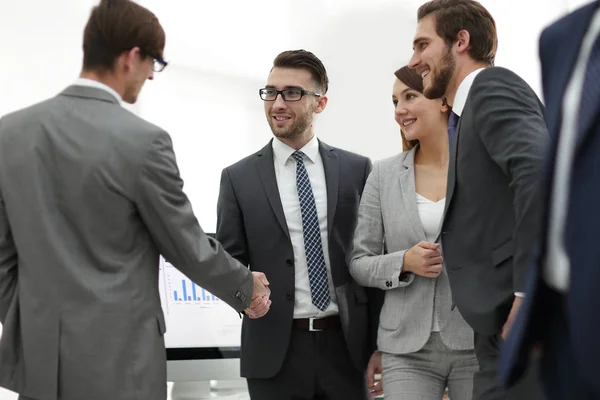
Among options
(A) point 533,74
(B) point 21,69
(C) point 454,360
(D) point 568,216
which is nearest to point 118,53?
(C) point 454,360

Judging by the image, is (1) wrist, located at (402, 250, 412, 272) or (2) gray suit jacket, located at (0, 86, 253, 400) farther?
(1) wrist, located at (402, 250, 412, 272)

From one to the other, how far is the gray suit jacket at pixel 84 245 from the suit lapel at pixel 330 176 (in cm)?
91

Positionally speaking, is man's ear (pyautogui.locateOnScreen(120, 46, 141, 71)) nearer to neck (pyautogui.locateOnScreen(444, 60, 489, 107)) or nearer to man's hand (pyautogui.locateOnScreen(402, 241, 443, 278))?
neck (pyautogui.locateOnScreen(444, 60, 489, 107))

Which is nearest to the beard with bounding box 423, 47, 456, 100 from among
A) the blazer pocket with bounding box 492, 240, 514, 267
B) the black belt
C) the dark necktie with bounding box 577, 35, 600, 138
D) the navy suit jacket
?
the blazer pocket with bounding box 492, 240, 514, 267

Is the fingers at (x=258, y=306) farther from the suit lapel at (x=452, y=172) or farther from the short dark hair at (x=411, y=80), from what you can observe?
the short dark hair at (x=411, y=80)

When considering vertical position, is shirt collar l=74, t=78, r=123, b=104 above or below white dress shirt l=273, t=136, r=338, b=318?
above

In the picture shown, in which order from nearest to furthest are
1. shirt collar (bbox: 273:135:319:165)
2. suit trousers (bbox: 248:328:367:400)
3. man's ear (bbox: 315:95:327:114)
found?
suit trousers (bbox: 248:328:367:400) < shirt collar (bbox: 273:135:319:165) < man's ear (bbox: 315:95:327:114)

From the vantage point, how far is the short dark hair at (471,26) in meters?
2.36

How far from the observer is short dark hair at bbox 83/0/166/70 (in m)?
2.15

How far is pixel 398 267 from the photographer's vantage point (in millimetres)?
2602

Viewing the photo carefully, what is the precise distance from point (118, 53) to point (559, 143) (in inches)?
58.9

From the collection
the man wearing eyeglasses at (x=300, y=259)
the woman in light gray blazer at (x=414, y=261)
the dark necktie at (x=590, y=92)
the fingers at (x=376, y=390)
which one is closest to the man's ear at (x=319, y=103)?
the man wearing eyeglasses at (x=300, y=259)

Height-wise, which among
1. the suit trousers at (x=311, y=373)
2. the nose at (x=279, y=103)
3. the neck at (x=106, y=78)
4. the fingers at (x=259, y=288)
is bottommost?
the suit trousers at (x=311, y=373)

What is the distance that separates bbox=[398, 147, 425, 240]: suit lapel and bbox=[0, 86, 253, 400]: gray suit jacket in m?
0.88
